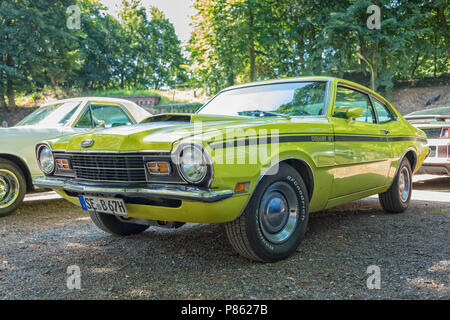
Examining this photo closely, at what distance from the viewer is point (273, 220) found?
10.1 feet

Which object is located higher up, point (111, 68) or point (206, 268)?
point (111, 68)

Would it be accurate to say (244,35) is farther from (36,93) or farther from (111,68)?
(111,68)

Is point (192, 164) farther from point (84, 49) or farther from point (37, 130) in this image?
point (84, 49)

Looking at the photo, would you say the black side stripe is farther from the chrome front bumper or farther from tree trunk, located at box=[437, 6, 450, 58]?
tree trunk, located at box=[437, 6, 450, 58]

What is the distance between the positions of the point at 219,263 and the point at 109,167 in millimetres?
1211

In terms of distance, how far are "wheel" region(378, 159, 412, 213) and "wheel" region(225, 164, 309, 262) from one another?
2.24 m

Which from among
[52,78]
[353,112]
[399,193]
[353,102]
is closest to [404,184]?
[399,193]

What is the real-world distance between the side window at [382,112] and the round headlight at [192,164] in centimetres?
309

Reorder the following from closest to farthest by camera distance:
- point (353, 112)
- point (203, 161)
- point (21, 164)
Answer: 1. point (203, 161)
2. point (353, 112)
3. point (21, 164)

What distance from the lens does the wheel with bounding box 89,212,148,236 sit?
3958 mm

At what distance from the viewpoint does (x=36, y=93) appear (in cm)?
3106
